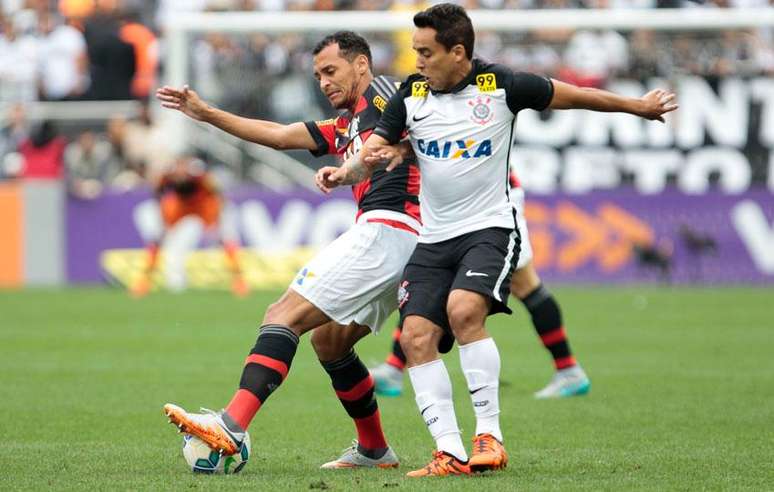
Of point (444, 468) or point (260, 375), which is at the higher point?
point (260, 375)

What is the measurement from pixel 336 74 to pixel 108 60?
18.1 m

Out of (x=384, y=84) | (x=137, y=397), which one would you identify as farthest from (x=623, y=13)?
(x=384, y=84)

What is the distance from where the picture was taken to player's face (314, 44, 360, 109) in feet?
24.6

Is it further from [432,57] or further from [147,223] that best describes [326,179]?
[147,223]

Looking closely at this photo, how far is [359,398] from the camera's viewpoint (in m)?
7.53

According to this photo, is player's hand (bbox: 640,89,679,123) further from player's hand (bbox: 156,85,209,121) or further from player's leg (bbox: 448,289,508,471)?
player's hand (bbox: 156,85,209,121)

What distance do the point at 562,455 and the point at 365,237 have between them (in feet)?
5.42

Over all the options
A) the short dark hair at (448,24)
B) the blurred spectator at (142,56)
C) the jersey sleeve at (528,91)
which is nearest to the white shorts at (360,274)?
the jersey sleeve at (528,91)

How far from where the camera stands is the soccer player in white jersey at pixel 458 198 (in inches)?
274

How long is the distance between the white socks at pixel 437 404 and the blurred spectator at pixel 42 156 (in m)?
17.3

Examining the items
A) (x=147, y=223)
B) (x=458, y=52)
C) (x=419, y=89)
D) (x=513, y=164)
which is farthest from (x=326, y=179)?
(x=147, y=223)

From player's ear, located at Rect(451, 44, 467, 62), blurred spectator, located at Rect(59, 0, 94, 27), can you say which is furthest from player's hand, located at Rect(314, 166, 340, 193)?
blurred spectator, located at Rect(59, 0, 94, 27)

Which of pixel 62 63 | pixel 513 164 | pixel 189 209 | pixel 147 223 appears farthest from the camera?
pixel 62 63

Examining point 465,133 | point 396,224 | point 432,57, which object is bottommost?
point 396,224
